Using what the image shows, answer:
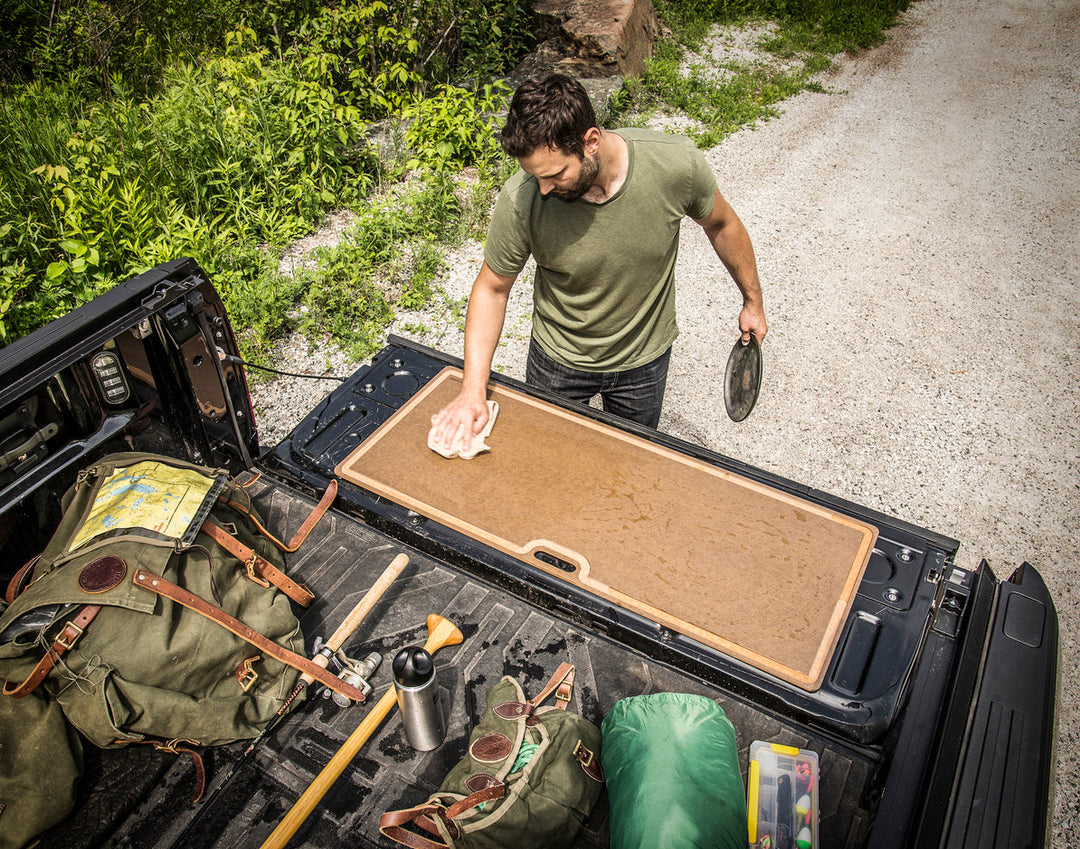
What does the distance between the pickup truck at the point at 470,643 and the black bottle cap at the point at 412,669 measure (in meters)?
0.25

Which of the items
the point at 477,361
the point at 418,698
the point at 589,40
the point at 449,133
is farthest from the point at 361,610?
the point at 589,40

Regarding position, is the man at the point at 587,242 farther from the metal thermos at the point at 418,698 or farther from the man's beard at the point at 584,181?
the metal thermos at the point at 418,698

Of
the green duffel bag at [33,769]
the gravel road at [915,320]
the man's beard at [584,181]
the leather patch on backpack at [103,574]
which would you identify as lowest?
the gravel road at [915,320]

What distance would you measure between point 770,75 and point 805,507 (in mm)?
6720

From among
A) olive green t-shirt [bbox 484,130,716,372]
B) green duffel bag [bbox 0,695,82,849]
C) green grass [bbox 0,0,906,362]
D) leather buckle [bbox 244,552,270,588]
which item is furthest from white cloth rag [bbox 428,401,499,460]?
green grass [bbox 0,0,906,362]

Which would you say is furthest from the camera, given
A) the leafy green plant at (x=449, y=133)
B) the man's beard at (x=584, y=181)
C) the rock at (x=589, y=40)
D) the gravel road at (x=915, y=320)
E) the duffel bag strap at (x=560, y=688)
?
the rock at (x=589, y=40)

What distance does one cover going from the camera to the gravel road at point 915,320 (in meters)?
3.54

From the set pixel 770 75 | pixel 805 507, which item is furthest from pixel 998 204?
pixel 805 507

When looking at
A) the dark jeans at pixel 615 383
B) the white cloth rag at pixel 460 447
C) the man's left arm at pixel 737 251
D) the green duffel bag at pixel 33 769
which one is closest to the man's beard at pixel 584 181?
the man's left arm at pixel 737 251

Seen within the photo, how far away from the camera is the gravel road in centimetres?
354

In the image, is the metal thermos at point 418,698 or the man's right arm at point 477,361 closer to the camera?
the metal thermos at point 418,698

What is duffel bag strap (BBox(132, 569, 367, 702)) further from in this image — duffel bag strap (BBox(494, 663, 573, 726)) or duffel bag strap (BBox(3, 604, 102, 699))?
duffel bag strap (BBox(494, 663, 573, 726))

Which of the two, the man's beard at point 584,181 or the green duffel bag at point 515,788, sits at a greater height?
the man's beard at point 584,181

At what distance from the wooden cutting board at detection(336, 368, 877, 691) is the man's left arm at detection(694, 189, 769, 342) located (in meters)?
0.73
